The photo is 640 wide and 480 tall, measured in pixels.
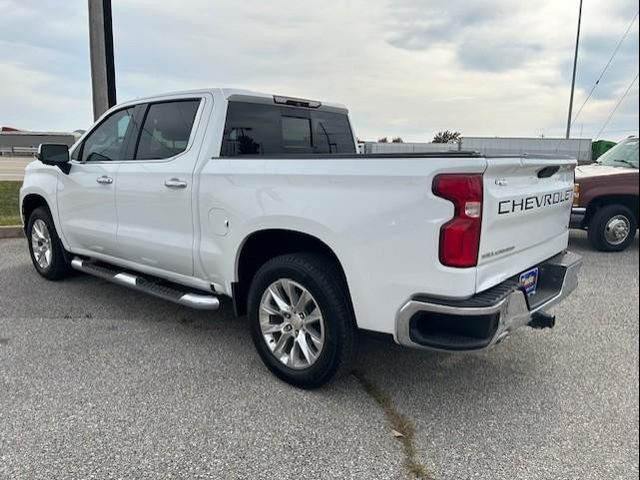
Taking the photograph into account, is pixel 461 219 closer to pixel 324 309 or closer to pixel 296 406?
pixel 324 309

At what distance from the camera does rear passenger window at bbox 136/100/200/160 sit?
3.86m

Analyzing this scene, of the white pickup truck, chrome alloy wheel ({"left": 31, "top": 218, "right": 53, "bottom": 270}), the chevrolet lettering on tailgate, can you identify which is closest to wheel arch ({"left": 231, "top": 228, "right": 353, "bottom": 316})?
the white pickup truck

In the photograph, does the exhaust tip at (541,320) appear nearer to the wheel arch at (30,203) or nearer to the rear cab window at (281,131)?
the rear cab window at (281,131)

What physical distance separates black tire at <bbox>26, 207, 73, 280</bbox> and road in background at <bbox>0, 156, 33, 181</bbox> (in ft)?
36.9

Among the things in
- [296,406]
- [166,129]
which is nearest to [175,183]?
[166,129]

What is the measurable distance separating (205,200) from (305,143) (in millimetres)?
1189

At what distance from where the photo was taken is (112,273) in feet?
14.7

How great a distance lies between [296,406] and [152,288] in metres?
1.68

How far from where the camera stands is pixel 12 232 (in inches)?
317

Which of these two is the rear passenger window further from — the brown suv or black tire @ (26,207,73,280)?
the brown suv

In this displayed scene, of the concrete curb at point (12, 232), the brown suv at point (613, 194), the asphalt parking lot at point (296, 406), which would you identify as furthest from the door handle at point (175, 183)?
the concrete curb at point (12, 232)

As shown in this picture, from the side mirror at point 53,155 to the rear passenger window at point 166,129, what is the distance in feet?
3.48

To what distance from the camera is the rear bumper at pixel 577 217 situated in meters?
3.64

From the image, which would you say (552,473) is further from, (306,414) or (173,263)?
(173,263)
